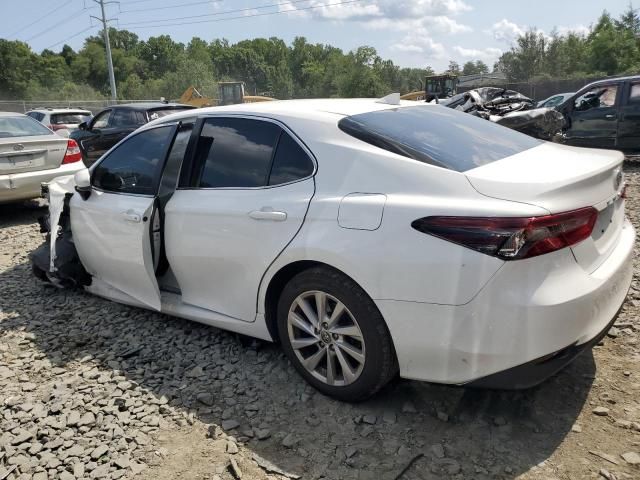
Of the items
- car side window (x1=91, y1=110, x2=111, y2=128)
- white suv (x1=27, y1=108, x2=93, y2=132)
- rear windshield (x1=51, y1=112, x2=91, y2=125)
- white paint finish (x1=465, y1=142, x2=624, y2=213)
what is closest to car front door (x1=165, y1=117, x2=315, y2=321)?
white paint finish (x1=465, y1=142, x2=624, y2=213)

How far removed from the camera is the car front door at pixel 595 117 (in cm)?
1022

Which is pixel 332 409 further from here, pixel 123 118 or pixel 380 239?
pixel 123 118

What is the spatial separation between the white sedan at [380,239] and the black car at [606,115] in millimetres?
8053

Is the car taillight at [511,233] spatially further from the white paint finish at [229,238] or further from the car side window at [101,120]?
the car side window at [101,120]

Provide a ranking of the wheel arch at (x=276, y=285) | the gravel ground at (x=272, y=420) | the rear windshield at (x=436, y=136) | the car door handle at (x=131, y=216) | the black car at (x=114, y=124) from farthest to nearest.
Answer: the black car at (x=114, y=124), the car door handle at (x=131, y=216), the wheel arch at (x=276, y=285), the rear windshield at (x=436, y=136), the gravel ground at (x=272, y=420)

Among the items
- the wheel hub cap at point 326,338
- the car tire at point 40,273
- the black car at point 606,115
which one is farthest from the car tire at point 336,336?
the black car at point 606,115

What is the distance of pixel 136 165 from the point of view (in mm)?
3979

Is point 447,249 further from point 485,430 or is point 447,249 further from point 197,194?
point 197,194

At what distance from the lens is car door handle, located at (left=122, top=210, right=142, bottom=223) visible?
11.9 ft

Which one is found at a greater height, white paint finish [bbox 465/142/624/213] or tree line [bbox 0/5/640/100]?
tree line [bbox 0/5/640/100]

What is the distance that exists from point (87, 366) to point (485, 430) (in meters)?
2.54

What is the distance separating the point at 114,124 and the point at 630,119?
33.8 feet

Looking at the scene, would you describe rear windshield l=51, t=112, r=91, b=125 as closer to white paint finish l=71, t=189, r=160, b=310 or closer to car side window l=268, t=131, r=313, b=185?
white paint finish l=71, t=189, r=160, b=310

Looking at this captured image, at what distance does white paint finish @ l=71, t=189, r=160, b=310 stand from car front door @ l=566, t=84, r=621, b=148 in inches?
382
